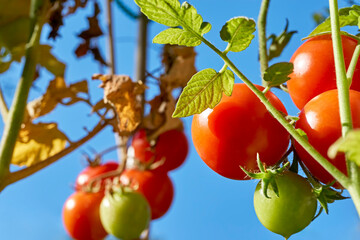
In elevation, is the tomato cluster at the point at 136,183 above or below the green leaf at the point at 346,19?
below

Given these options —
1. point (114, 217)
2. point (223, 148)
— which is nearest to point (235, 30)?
point (223, 148)

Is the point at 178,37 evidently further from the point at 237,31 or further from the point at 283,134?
the point at 283,134

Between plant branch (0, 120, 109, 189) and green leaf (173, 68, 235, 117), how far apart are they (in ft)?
2.14

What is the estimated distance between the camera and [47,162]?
3.56ft

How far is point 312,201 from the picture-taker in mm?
474

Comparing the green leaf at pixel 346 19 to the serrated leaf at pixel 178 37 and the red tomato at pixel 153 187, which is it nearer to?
the serrated leaf at pixel 178 37

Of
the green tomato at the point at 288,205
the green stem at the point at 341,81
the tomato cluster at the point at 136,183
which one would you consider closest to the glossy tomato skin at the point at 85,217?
the tomato cluster at the point at 136,183

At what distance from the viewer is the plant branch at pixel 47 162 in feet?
3.29

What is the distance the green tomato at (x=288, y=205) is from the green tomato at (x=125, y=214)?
1.92 feet

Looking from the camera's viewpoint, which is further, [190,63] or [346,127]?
[190,63]

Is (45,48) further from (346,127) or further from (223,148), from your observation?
(346,127)

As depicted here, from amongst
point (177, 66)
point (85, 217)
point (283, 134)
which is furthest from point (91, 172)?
point (283, 134)

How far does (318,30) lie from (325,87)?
71 mm

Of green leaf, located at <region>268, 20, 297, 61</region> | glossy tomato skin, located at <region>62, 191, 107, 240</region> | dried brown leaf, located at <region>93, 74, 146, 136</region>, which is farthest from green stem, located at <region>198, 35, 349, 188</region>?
glossy tomato skin, located at <region>62, 191, 107, 240</region>
